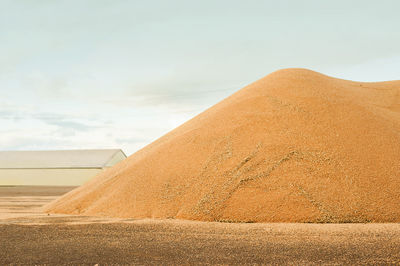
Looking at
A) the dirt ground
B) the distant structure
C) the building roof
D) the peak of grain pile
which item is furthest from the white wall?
the dirt ground

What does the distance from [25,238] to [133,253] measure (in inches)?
87.4

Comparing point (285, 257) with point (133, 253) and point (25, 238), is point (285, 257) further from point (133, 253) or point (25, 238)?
point (25, 238)

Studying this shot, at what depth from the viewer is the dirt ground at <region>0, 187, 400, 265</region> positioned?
4676 mm

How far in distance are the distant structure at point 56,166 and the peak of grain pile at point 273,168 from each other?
16964 millimetres

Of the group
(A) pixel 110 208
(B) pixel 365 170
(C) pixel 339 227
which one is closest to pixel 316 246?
(C) pixel 339 227

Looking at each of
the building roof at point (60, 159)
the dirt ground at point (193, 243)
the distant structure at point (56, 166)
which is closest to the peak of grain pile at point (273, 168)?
the dirt ground at point (193, 243)

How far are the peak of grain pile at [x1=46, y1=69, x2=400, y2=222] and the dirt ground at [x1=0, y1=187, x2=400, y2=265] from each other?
2.01 ft

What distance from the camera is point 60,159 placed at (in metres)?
29.6

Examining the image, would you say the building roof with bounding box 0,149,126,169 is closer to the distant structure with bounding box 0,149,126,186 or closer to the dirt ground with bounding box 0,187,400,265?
the distant structure with bounding box 0,149,126,186

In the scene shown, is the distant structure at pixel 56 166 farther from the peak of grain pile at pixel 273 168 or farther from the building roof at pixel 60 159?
the peak of grain pile at pixel 273 168

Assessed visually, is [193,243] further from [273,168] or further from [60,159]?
[60,159]

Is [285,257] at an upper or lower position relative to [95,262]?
lower

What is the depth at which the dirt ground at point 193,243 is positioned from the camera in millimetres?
4676

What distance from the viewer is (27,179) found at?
28.7 metres
